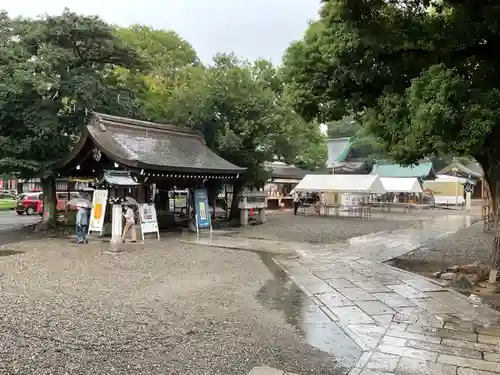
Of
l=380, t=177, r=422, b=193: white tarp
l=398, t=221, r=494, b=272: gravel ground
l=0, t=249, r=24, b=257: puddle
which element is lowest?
l=398, t=221, r=494, b=272: gravel ground

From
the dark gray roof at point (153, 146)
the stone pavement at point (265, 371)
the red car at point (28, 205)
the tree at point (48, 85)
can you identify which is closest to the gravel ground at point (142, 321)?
the stone pavement at point (265, 371)

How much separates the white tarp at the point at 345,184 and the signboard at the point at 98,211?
14931 millimetres

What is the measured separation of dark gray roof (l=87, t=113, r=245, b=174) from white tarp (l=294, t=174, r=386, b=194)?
32.0 ft

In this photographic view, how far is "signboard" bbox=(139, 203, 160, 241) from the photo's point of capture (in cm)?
1450

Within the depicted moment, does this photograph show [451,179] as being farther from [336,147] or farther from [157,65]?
[157,65]

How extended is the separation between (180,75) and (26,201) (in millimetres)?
12187

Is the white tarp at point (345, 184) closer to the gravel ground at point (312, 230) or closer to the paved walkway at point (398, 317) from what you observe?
the gravel ground at point (312, 230)

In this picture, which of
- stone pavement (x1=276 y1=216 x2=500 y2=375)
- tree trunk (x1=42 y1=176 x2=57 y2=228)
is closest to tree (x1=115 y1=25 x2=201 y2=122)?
tree trunk (x1=42 y1=176 x2=57 y2=228)

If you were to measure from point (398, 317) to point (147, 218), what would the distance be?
400 inches

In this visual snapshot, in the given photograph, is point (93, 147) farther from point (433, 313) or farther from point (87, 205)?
point (433, 313)

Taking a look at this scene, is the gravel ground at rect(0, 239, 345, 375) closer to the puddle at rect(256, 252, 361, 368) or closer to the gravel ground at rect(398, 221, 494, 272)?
the puddle at rect(256, 252, 361, 368)

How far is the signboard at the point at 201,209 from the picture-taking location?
54.9 ft

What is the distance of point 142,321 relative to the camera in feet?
19.6

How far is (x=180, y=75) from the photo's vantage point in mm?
27469
